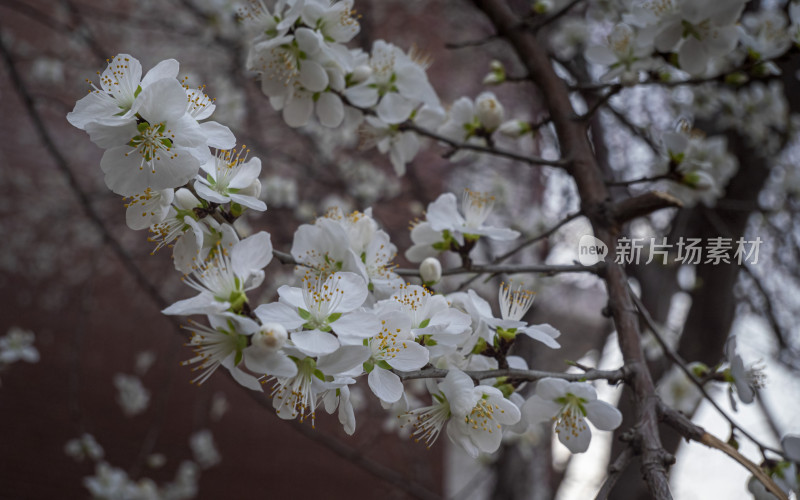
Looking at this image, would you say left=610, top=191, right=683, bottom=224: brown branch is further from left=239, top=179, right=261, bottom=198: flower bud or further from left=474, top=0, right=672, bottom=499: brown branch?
left=239, top=179, right=261, bottom=198: flower bud

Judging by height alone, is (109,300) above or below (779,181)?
below

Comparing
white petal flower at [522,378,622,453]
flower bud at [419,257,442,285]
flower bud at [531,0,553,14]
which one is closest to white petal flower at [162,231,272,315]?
flower bud at [419,257,442,285]

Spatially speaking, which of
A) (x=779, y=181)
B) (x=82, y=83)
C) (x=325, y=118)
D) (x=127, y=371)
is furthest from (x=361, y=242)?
(x=127, y=371)

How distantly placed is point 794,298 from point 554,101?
219 centimetres

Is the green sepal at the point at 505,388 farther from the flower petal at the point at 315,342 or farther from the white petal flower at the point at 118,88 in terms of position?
the white petal flower at the point at 118,88

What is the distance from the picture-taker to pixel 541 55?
4.10ft

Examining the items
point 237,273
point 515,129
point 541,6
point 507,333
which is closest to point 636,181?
point 515,129

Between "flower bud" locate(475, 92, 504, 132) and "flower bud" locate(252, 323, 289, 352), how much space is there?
2.36 feet

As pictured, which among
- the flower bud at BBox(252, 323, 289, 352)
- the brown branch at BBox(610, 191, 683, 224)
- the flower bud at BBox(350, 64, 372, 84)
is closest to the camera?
the flower bud at BBox(252, 323, 289, 352)

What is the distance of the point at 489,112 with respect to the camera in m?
1.17

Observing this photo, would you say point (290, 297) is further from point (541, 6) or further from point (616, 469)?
point (541, 6)

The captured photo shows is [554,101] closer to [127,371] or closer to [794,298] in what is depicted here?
[794,298]

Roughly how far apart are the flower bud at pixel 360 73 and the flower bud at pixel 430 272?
1.27 feet

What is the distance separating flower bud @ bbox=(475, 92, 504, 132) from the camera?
1168mm
